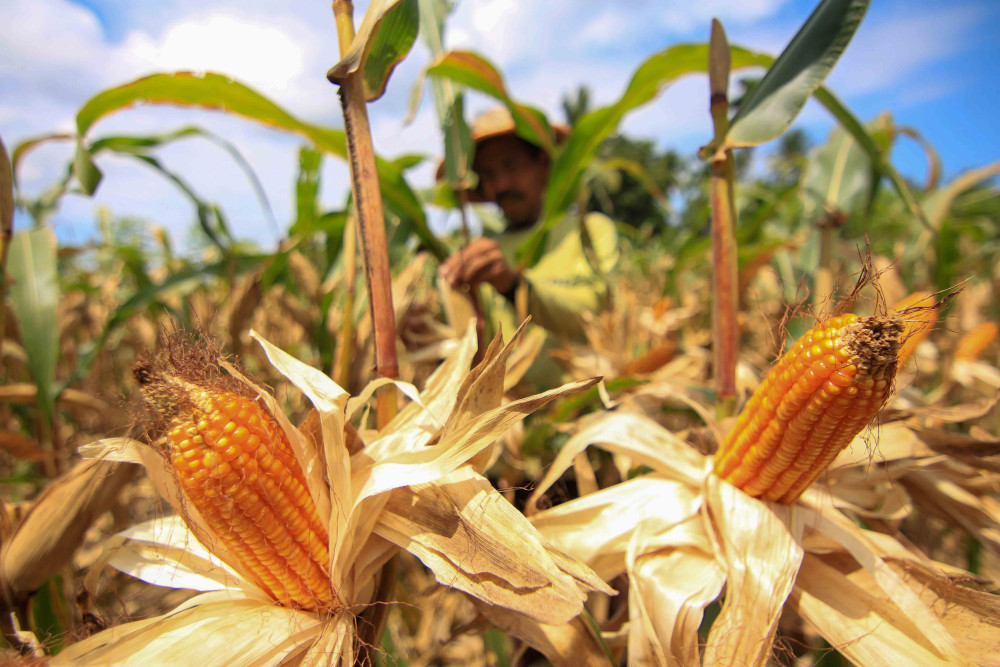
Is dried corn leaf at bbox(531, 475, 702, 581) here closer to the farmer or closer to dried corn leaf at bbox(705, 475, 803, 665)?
dried corn leaf at bbox(705, 475, 803, 665)

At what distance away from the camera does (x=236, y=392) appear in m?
0.51

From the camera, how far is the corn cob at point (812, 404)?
412mm

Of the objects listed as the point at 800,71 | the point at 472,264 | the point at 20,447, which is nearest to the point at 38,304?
the point at 20,447

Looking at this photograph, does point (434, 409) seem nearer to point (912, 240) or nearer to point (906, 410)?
point (906, 410)

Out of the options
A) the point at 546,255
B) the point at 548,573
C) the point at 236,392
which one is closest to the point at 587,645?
Answer: the point at 548,573

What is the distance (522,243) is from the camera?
141 cm

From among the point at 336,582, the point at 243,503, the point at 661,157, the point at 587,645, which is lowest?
the point at 587,645

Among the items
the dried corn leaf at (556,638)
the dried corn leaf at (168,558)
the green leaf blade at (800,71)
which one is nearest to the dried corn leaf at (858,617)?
the dried corn leaf at (556,638)

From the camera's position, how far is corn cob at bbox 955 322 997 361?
145cm

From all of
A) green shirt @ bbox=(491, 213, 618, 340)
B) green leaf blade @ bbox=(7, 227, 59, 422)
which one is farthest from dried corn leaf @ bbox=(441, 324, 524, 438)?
green leaf blade @ bbox=(7, 227, 59, 422)

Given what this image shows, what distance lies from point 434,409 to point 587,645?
12.4 inches

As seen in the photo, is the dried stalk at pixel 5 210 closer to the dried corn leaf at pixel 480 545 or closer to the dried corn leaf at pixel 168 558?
the dried corn leaf at pixel 168 558

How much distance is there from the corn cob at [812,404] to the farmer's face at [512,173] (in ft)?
4.47

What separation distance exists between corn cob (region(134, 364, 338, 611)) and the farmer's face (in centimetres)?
142
